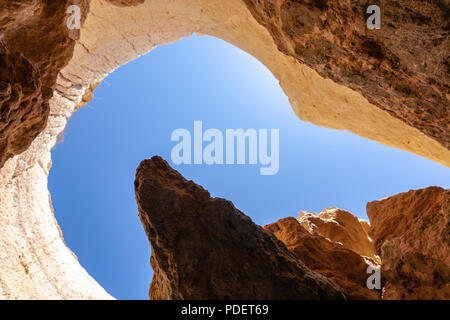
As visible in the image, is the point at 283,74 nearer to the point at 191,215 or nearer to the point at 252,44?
the point at 252,44

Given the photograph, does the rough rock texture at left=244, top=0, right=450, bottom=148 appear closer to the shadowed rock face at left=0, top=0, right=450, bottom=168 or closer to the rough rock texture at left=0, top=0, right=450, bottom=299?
the shadowed rock face at left=0, top=0, right=450, bottom=168

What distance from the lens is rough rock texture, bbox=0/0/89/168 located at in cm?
211

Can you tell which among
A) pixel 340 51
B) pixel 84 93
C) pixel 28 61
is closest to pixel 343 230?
pixel 340 51

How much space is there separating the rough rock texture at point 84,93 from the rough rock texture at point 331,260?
279 cm

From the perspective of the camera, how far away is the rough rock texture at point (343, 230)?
605 cm

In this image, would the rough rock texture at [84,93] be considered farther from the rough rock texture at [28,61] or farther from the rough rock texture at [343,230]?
the rough rock texture at [343,230]

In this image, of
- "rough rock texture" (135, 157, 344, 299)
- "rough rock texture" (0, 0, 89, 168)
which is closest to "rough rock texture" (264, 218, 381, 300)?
"rough rock texture" (135, 157, 344, 299)

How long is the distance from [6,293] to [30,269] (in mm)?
610

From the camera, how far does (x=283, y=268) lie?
2.89 meters

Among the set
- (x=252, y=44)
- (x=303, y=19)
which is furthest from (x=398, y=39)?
(x=252, y=44)

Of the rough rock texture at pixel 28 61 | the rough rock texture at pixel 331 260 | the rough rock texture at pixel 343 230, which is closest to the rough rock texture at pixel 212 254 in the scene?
the rough rock texture at pixel 331 260

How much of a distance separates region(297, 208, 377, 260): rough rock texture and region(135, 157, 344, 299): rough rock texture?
11.2 feet
